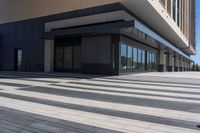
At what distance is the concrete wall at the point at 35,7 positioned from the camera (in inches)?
873

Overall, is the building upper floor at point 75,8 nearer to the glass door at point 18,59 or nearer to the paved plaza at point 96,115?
the glass door at point 18,59

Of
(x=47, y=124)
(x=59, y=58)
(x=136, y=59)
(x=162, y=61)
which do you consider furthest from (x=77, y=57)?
(x=47, y=124)

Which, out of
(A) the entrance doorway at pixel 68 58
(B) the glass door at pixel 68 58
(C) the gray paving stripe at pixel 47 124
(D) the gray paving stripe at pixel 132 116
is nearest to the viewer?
(C) the gray paving stripe at pixel 47 124

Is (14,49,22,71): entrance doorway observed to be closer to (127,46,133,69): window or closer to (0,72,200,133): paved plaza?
(127,46,133,69): window

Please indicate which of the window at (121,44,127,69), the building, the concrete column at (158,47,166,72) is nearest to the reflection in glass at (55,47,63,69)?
the building

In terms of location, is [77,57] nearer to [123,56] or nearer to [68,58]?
[68,58]

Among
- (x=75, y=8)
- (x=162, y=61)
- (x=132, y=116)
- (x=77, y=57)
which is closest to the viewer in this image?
(x=132, y=116)

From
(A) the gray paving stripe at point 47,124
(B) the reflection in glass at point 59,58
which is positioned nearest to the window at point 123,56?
(B) the reflection in glass at point 59,58

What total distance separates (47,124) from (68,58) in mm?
20290

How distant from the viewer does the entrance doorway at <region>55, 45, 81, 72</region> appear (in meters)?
24.2

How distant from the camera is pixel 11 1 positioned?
29.9 meters

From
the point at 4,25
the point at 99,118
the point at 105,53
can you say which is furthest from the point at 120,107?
the point at 4,25

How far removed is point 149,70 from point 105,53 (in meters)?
11.7

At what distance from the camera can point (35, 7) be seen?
2694 centimetres
